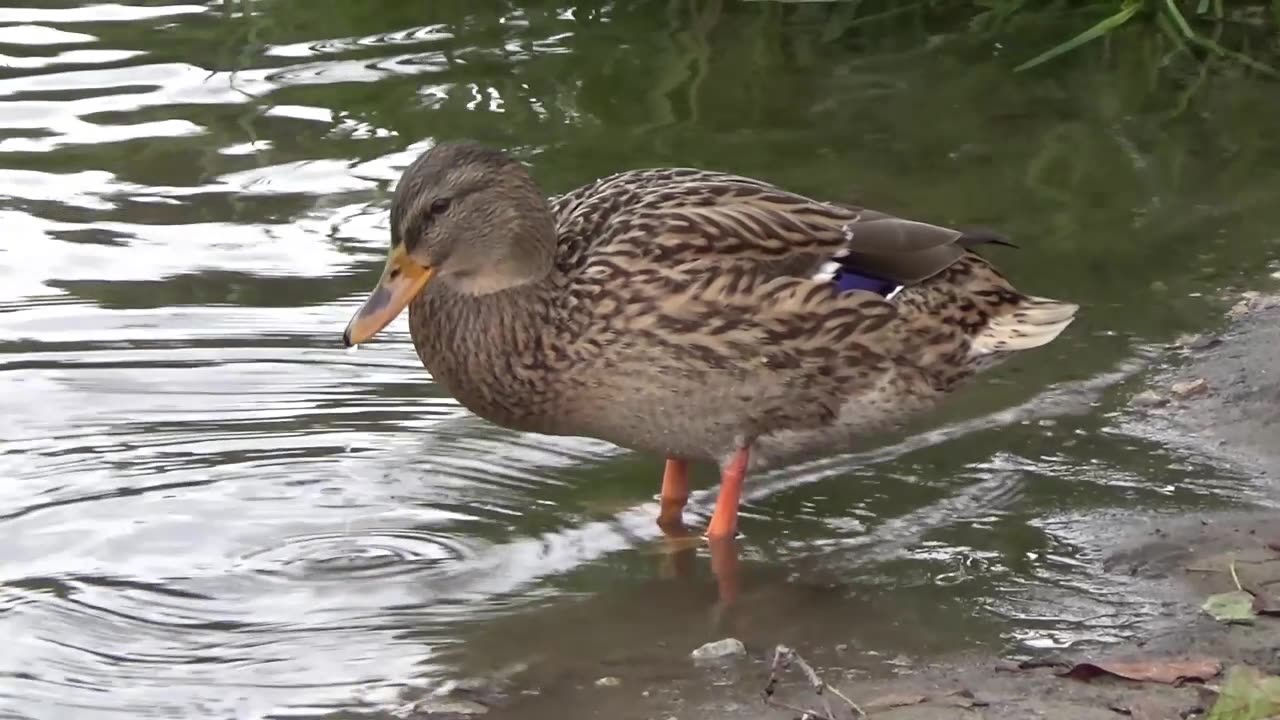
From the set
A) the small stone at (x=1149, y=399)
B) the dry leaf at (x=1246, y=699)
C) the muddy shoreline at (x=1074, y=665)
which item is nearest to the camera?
the dry leaf at (x=1246, y=699)

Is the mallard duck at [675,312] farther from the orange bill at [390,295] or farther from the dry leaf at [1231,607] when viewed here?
the dry leaf at [1231,607]

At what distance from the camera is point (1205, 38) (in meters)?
8.84

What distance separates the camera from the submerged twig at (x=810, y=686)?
380cm

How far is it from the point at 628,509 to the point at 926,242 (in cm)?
105

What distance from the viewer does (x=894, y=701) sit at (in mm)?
3992

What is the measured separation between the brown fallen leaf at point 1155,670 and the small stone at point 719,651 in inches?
27.9

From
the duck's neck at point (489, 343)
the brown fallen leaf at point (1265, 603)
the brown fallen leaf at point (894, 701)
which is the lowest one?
the brown fallen leaf at point (1265, 603)

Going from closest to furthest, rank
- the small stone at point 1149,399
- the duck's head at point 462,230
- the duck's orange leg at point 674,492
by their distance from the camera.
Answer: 1. the duck's head at point 462,230
2. the duck's orange leg at point 674,492
3. the small stone at point 1149,399

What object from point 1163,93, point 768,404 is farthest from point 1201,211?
point 768,404

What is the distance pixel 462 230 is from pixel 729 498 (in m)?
0.95

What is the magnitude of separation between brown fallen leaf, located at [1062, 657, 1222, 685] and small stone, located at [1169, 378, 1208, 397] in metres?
1.79

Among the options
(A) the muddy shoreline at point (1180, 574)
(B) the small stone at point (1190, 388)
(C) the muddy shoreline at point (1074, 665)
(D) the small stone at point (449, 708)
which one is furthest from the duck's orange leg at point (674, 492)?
(B) the small stone at point (1190, 388)

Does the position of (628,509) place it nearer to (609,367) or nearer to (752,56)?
(609,367)

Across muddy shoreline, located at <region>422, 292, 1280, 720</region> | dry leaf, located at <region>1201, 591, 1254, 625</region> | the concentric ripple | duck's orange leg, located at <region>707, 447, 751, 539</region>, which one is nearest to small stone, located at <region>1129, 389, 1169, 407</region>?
muddy shoreline, located at <region>422, 292, 1280, 720</region>
